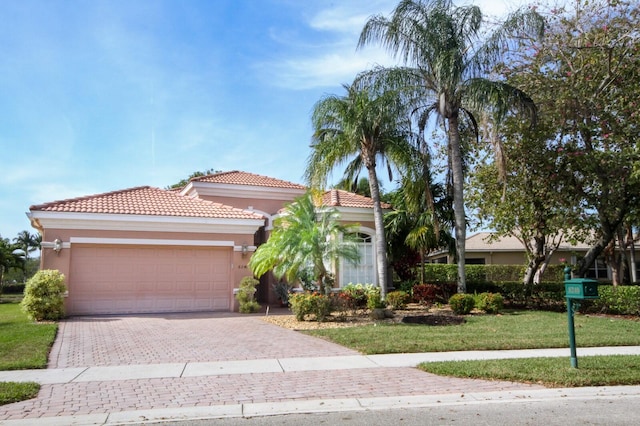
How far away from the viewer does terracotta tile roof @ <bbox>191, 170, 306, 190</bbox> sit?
870 inches

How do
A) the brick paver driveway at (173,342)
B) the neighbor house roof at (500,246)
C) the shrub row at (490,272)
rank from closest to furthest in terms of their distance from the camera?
the brick paver driveway at (173,342), the shrub row at (490,272), the neighbor house roof at (500,246)

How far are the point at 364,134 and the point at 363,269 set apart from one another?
564cm

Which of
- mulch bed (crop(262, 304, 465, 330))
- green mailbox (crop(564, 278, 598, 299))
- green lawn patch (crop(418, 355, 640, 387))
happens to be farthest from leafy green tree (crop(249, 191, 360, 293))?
green mailbox (crop(564, 278, 598, 299))

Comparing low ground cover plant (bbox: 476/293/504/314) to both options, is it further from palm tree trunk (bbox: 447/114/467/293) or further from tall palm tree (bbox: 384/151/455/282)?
tall palm tree (bbox: 384/151/455/282)

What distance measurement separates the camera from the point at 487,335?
1183cm

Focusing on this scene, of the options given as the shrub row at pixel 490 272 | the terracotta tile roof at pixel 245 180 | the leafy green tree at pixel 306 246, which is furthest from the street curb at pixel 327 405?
the shrub row at pixel 490 272

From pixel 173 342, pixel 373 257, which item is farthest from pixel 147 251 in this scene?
pixel 373 257

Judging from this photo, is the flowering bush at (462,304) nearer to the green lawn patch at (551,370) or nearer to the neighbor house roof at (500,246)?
the green lawn patch at (551,370)

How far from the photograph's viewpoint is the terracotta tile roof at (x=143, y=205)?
16.8 m

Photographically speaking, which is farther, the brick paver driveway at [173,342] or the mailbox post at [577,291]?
the brick paver driveway at [173,342]

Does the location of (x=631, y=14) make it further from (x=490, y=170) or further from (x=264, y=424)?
(x=264, y=424)

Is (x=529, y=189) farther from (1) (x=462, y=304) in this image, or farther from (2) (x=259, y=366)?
(2) (x=259, y=366)

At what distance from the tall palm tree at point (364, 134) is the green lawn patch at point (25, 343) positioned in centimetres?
960

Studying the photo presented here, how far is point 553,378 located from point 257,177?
1815cm
